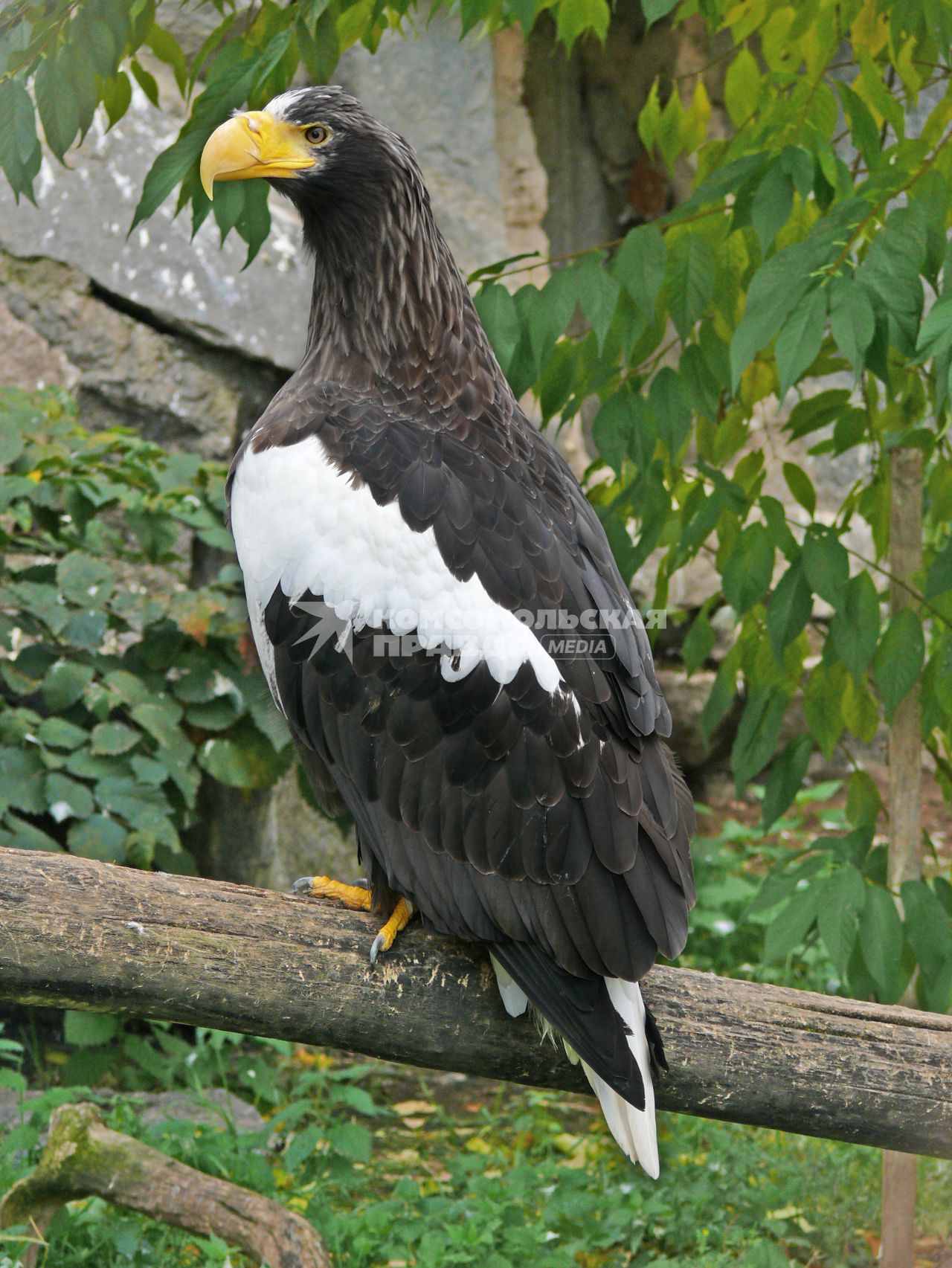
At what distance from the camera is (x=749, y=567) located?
7.88ft

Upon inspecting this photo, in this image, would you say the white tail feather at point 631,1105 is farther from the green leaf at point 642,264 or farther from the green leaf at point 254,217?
the green leaf at point 254,217

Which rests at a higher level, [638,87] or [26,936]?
[638,87]

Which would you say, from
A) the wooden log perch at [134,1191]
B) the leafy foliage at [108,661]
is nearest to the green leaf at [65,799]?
the leafy foliage at [108,661]

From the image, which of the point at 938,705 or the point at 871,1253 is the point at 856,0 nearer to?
the point at 938,705

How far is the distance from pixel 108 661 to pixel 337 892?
189 centimetres

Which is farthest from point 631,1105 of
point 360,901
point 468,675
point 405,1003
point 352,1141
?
point 352,1141

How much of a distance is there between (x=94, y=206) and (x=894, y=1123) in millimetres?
4285

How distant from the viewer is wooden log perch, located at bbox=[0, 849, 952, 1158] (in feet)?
5.98

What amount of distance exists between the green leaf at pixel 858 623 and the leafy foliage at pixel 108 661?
208 cm

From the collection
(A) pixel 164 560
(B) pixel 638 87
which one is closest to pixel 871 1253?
(A) pixel 164 560

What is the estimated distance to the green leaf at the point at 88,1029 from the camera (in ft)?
12.0

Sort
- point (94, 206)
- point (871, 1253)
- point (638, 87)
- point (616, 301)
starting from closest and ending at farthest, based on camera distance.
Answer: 1. point (616, 301)
2. point (871, 1253)
3. point (94, 206)
4. point (638, 87)

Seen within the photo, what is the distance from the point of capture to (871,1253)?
331 cm

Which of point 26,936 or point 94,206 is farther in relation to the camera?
point 94,206
